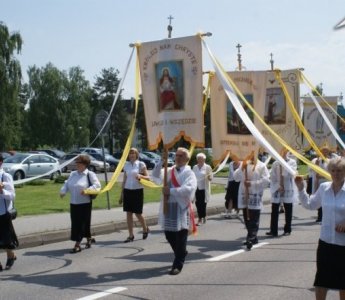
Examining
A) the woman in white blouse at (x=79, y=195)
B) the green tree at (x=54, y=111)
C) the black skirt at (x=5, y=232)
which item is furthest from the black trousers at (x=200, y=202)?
the green tree at (x=54, y=111)

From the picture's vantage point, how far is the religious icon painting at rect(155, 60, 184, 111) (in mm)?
9750

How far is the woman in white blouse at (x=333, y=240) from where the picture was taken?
5949 millimetres

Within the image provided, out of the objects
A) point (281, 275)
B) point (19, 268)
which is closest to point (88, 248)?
point (19, 268)

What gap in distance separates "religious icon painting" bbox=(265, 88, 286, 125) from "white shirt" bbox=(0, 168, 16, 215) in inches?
250

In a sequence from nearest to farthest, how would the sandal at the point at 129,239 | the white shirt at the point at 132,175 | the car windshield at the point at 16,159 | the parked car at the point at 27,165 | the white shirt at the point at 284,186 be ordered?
the sandal at the point at 129,239 → the white shirt at the point at 132,175 → the white shirt at the point at 284,186 → the parked car at the point at 27,165 → the car windshield at the point at 16,159

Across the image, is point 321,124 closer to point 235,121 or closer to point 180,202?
point 235,121

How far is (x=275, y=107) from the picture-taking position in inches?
533

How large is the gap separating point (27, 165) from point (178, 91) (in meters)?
20.2

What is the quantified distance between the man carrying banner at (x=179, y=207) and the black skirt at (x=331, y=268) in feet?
9.76

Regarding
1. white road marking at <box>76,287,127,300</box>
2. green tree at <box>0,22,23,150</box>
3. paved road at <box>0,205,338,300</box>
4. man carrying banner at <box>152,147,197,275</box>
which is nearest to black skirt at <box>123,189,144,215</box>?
paved road at <box>0,205,338,300</box>

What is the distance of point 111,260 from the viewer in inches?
393

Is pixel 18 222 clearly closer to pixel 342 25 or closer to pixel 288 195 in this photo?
pixel 288 195

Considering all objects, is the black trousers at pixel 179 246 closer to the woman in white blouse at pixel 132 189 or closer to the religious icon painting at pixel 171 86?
the religious icon painting at pixel 171 86

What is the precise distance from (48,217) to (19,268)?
5.52 m
